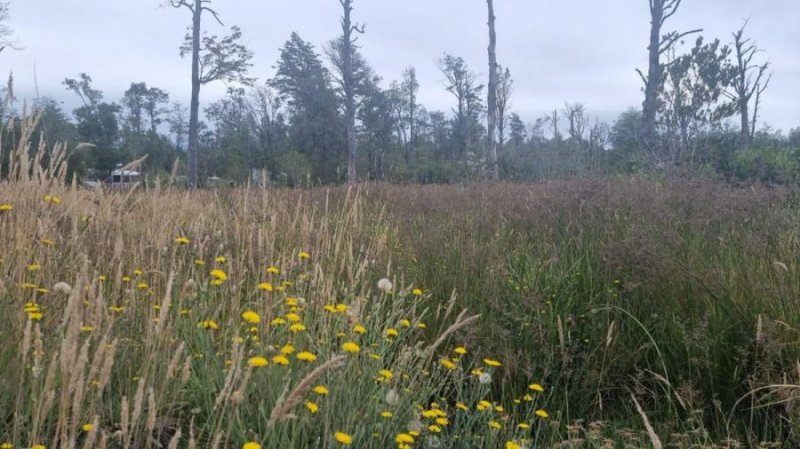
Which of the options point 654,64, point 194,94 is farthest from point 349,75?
point 654,64

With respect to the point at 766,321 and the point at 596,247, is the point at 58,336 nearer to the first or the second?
the point at 766,321

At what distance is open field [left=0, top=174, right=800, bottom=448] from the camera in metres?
1.90

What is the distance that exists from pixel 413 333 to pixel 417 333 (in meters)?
0.26

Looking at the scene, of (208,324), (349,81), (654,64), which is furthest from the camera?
(349,81)

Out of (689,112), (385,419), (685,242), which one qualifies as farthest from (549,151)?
(385,419)

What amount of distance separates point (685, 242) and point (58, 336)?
11.1 ft

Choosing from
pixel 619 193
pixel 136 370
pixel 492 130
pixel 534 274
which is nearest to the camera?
pixel 136 370

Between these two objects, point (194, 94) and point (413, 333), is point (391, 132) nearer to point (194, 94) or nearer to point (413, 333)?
point (194, 94)

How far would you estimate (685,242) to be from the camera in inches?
150

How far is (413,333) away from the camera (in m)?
3.49

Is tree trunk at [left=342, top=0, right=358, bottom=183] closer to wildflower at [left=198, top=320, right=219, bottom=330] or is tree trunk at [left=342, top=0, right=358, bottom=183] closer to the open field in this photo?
the open field

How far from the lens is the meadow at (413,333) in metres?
1.90

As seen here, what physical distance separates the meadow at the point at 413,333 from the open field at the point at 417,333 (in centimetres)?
2

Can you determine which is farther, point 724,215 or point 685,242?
point 724,215
